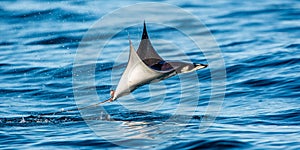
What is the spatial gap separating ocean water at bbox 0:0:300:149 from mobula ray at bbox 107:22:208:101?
64 cm

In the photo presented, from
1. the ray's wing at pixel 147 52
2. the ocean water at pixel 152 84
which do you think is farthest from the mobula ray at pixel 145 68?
the ocean water at pixel 152 84

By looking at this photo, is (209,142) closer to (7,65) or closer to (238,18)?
(7,65)

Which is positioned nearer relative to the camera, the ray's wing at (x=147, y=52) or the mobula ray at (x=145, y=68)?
the mobula ray at (x=145, y=68)

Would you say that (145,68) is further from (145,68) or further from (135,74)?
(135,74)

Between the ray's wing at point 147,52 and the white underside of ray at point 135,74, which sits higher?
the ray's wing at point 147,52

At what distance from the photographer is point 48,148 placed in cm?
667

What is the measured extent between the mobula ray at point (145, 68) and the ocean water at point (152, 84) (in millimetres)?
638

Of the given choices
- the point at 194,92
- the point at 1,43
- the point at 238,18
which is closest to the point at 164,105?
the point at 194,92

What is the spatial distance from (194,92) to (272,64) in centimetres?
171

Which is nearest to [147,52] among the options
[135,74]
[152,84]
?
[135,74]

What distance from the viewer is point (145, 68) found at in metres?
6.03

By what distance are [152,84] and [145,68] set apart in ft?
12.2

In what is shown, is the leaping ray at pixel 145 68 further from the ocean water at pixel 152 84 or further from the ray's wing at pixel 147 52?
the ocean water at pixel 152 84

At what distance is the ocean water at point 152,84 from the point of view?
6.96 meters
